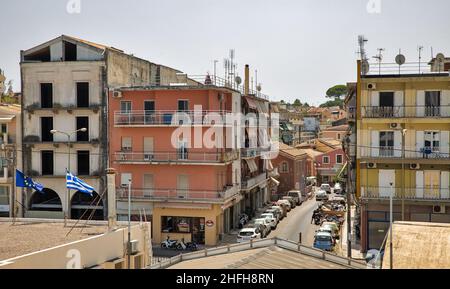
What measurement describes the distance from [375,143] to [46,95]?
24.3m

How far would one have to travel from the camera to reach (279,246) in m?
17.7

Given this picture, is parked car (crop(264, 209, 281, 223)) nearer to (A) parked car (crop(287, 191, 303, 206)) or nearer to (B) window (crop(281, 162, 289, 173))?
(A) parked car (crop(287, 191, 303, 206))

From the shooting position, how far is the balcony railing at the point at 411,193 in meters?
34.9

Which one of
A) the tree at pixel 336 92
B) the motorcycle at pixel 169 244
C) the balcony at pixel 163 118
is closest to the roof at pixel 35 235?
the motorcycle at pixel 169 244

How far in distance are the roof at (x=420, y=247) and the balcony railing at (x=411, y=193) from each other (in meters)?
16.2

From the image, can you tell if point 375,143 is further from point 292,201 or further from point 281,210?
point 292,201

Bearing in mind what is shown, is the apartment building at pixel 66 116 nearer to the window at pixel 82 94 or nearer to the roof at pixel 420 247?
the window at pixel 82 94

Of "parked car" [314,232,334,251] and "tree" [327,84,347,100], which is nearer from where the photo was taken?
"parked car" [314,232,334,251]

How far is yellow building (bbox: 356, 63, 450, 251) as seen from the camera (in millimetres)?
35000

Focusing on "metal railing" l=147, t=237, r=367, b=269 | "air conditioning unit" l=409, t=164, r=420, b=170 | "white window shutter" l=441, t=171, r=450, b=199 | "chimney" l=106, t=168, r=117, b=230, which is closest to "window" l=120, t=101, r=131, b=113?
"chimney" l=106, t=168, r=117, b=230

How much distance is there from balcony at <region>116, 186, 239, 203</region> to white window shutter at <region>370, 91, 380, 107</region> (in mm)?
11749

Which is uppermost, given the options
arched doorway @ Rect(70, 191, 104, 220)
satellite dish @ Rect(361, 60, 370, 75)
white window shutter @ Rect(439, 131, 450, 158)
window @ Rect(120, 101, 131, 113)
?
satellite dish @ Rect(361, 60, 370, 75)

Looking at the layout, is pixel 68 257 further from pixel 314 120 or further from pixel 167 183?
pixel 314 120
